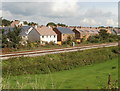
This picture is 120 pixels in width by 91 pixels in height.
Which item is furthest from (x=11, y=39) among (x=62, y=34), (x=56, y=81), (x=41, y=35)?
(x=56, y=81)

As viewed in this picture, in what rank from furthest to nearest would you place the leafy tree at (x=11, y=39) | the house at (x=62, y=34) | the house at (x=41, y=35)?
1. the house at (x=62, y=34)
2. the house at (x=41, y=35)
3. the leafy tree at (x=11, y=39)

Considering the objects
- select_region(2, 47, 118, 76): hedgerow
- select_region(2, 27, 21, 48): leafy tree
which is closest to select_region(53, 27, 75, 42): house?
select_region(2, 27, 21, 48): leafy tree

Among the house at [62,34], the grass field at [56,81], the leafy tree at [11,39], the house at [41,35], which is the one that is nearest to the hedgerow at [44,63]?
the grass field at [56,81]

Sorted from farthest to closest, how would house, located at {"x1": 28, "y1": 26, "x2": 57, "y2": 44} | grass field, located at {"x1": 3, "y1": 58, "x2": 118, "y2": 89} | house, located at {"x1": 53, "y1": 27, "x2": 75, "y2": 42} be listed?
house, located at {"x1": 53, "y1": 27, "x2": 75, "y2": 42} → house, located at {"x1": 28, "y1": 26, "x2": 57, "y2": 44} → grass field, located at {"x1": 3, "y1": 58, "x2": 118, "y2": 89}

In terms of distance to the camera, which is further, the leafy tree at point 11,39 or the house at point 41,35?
the house at point 41,35

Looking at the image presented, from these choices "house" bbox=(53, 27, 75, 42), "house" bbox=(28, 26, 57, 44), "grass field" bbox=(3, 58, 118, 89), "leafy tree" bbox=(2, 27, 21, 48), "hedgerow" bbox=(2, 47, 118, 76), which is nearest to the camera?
"grass field" bbox=(3, 58, 118, 89)

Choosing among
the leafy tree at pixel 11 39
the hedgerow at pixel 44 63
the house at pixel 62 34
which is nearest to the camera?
the hedgerow at pixel 44 63

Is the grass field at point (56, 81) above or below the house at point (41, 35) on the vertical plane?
below

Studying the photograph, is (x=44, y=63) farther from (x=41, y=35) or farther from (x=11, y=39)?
(x=41, y=35)

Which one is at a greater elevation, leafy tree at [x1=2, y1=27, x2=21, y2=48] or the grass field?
leafy tree at [x1=2, y1=27, x2=21, y2=48]

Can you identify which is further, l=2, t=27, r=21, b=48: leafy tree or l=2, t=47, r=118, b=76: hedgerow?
l=2, t=27, r=21, b=48: leafy tree

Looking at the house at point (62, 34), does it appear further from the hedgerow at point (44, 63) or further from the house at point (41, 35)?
the hedgerow at point (44, 63)

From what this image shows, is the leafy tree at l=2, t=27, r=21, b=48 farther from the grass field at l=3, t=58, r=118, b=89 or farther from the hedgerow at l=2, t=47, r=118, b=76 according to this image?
the grass field at l=3, t=58, r=118, b=89

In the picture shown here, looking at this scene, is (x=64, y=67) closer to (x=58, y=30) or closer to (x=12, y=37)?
(x=12, y=37)
